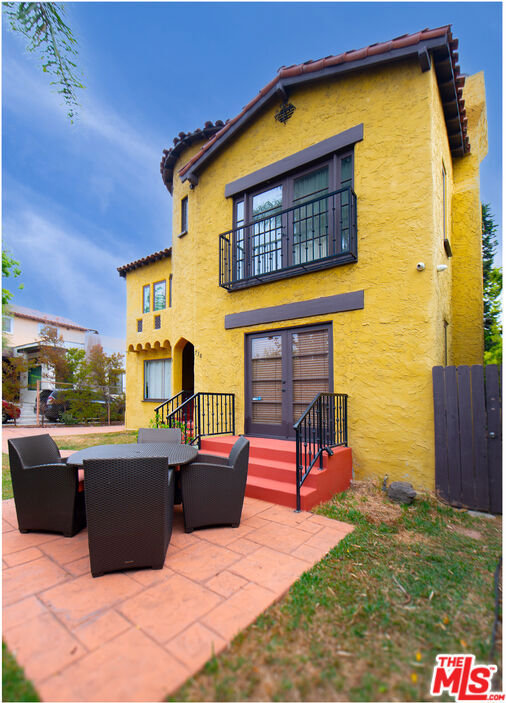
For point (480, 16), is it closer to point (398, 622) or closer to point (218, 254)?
point (218, 254)

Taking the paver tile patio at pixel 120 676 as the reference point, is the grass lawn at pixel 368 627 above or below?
below

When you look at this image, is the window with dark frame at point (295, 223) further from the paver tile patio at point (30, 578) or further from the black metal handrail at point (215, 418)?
the paver tile patio at point (30, 578)

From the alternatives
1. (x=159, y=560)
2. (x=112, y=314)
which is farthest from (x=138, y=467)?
(x=112, y=314)

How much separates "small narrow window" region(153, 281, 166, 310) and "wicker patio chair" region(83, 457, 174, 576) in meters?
9.10

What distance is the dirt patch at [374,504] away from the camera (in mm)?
3891

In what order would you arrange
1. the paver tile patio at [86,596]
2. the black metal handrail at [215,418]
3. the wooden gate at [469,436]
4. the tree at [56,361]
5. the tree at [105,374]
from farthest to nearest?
1. the tree at [56,361]
2. the tree at [105,374]
3. the black metal handrail at [215,418]
4. the wooden gate at [469,436]
5. the paver tile patio at [86,596]

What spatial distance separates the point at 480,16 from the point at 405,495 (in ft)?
25.2

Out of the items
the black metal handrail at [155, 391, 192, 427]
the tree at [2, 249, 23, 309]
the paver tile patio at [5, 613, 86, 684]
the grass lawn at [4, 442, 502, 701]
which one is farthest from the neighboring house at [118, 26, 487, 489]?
the tree at [2, 249, 23, 309]

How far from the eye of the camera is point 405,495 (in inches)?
171

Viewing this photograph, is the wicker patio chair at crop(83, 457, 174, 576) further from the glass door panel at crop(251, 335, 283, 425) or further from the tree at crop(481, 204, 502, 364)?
the tree at crop(481, 204, 502, 364)

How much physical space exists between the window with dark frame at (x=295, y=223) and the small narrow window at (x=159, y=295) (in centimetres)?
483

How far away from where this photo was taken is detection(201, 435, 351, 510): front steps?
423cm

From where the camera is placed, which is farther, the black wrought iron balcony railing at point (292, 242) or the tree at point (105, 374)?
the tree at point (105, 374)

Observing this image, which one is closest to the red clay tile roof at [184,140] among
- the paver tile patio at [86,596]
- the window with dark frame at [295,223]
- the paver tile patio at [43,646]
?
the window with dark frame at [295,223]
